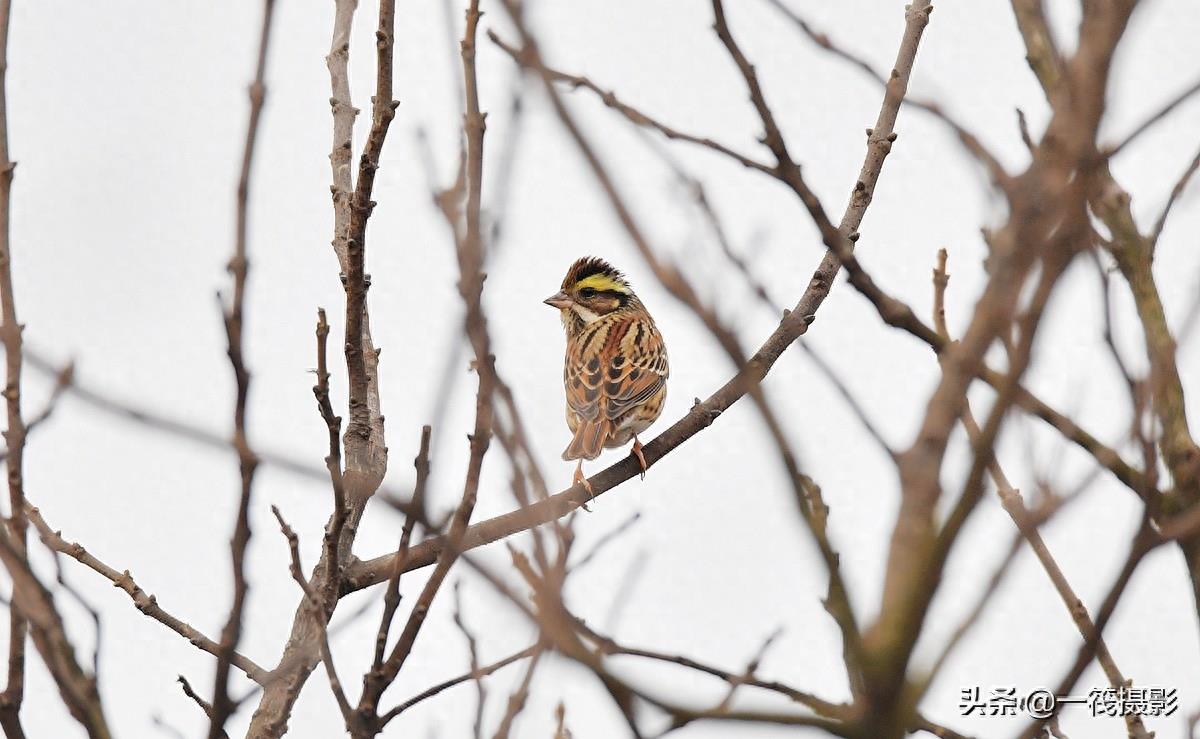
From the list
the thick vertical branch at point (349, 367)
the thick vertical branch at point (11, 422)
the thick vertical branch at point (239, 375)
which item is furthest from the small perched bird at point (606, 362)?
the thick vertical branch at point (239, 375)

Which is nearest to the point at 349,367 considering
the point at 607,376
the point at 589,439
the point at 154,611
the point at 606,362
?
the point at 154,611

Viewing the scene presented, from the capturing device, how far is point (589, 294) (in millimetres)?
10781

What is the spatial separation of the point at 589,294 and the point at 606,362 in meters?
1.53

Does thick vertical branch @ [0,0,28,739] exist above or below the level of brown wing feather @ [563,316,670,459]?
below

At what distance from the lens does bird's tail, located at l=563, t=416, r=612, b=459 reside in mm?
8445

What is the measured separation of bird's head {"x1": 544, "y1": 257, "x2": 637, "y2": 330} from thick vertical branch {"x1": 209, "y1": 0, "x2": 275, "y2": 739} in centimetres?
773

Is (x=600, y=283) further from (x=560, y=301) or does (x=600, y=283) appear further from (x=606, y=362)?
(x=606, y=362)

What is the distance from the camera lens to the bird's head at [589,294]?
1073cm

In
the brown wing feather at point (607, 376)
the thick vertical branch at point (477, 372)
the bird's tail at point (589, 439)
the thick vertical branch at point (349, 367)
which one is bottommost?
the thick vertical branch at point (477, 372)

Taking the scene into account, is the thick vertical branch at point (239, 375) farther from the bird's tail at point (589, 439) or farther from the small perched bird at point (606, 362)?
the bird's tail at point (589, 439)

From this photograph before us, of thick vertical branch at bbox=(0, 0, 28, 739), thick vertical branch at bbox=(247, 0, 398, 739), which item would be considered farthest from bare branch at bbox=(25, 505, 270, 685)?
thick vertical branch at bbox=(0, 0, 28, 739)

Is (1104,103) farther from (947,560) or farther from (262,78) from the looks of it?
(262,78)

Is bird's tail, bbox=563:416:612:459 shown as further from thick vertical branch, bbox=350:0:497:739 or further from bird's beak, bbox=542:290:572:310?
thick vertical branch, bbox=350:0:497:739

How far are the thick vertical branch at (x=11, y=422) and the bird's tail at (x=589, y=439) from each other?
197 inches
